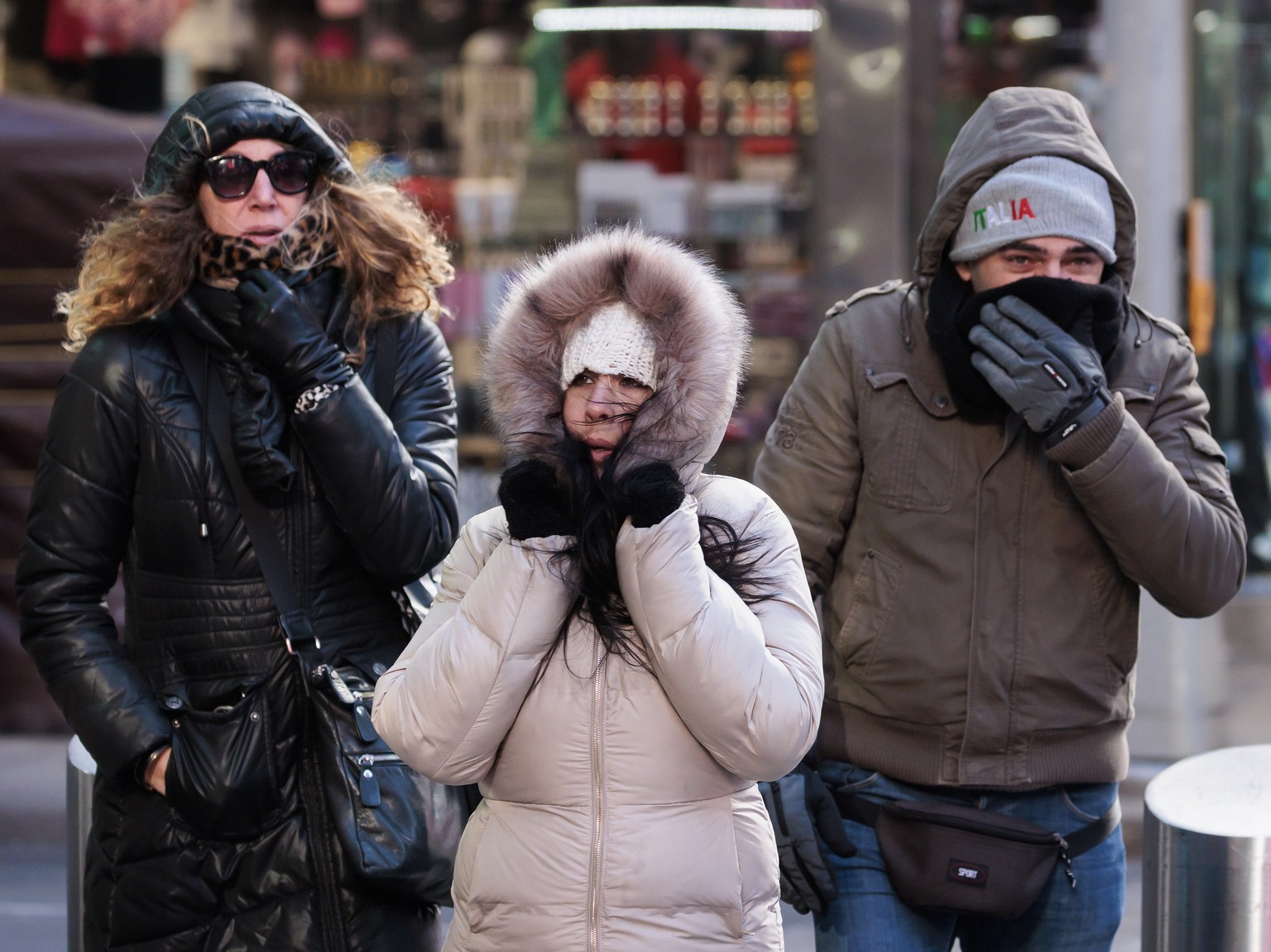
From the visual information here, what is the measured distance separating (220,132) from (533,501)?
115 centimetres

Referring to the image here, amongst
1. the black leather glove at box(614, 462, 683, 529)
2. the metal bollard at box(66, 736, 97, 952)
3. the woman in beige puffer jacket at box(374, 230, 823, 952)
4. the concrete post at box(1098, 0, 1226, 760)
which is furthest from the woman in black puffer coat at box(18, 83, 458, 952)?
the concrete post at box(1098, 0, 1226, 760)

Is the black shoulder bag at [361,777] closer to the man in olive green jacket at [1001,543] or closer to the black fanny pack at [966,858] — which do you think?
the man in olive green jacket at [1001,543]

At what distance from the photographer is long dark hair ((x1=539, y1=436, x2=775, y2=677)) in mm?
2355

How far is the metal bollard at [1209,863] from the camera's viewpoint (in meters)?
3.07

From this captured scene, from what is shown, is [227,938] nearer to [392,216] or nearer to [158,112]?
[392,216]

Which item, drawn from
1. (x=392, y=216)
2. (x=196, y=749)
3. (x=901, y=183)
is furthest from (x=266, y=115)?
(x=901, y=183)

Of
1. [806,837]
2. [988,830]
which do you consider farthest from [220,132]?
[988,830]

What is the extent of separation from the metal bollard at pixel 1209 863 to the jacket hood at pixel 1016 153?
1.02 metres

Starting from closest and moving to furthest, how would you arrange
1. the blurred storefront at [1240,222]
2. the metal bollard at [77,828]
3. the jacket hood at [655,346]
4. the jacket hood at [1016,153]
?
the jacket hood at [655,346] < the jacket hood at [1016,153] < the metal bollard at [77,828] < the blurred storefront at [1240,222]

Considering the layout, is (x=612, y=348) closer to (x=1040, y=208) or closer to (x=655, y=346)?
(x=655, y=346)

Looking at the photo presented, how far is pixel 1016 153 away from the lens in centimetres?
299

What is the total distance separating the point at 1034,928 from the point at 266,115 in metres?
2.05

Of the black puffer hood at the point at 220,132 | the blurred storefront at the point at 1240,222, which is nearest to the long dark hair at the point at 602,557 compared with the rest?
the black puffer hood at the point at 220,132

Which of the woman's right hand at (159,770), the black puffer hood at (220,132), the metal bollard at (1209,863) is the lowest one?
the metal bollard at (1209,863)
